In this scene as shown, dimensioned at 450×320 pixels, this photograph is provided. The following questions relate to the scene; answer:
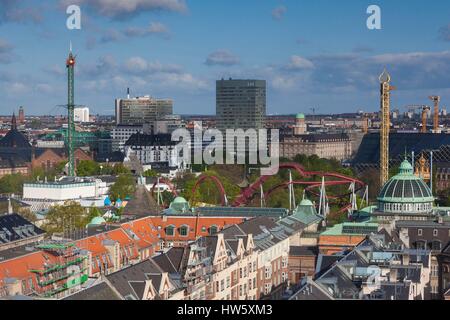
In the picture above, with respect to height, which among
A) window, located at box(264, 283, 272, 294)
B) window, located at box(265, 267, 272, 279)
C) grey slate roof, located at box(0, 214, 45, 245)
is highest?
grey slate roof, located at box(0, 214, 45, 245)

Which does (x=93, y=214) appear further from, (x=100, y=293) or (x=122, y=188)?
(x=100, y=293)

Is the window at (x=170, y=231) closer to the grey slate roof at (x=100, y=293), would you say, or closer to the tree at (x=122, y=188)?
the grey slate roof at (x=100, y=293)

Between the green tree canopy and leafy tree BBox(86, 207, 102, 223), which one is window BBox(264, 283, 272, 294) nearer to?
leafy tree BBox(86, 207, 102, 223)

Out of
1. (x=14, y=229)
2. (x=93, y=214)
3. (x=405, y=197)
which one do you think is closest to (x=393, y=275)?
(x=405, y=197)

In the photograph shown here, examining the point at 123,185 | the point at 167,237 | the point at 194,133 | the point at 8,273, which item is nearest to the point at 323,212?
the point at 167,237

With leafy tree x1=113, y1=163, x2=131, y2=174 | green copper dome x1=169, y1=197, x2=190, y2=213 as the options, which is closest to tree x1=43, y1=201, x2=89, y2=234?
green copper dome x1=169, y1=197, x2=190, y2=213
